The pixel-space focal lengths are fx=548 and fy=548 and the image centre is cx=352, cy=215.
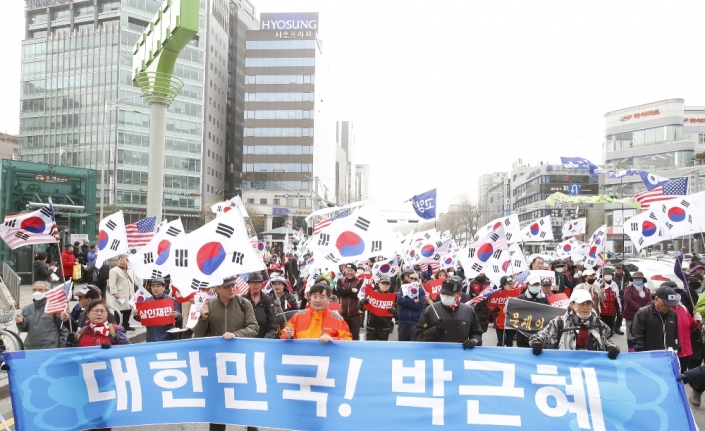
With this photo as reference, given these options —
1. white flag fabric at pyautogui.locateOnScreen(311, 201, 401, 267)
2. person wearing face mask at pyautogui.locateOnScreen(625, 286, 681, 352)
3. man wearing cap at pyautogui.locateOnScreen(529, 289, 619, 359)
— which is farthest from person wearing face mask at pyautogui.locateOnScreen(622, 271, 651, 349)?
man wearing cap at pyautogui.locateOnScreen(529, 289, 619, 359)

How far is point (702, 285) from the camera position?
10297 mm

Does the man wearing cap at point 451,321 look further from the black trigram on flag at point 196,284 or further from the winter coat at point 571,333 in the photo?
the black trigram on flag at point 196,284

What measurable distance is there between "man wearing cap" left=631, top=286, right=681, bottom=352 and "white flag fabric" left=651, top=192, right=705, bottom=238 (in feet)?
19.8

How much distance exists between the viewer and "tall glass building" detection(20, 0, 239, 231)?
74812 millimetres

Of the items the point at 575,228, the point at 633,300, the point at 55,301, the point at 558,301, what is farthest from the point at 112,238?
the point at 575,228

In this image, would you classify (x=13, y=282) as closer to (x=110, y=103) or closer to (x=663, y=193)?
(x=663, y=193)

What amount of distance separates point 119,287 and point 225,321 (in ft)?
20.3

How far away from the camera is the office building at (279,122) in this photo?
276 ft

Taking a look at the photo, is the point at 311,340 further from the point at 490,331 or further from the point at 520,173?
the point at 520,173

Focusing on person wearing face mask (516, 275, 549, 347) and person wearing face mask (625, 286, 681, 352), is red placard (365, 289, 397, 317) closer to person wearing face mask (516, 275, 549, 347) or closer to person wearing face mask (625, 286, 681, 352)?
person wearing face mask (516, 275, 549, 347)

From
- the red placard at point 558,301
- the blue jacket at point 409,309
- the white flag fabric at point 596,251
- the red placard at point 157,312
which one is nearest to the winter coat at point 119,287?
the red placard at point 157,312

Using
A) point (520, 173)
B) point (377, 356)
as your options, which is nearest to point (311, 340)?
point (377, 356)

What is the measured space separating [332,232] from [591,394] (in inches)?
196

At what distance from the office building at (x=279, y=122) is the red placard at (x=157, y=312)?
75873mm
